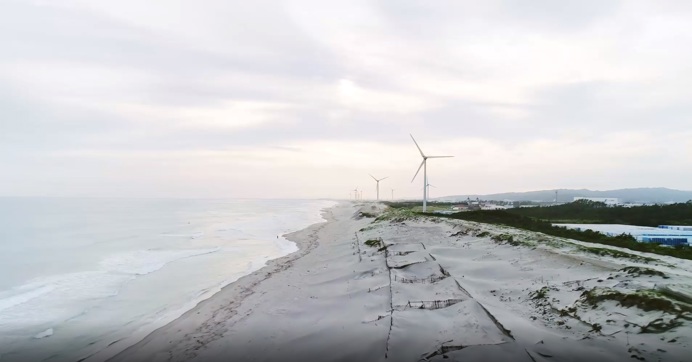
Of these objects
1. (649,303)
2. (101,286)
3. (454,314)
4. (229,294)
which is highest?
(649,303)

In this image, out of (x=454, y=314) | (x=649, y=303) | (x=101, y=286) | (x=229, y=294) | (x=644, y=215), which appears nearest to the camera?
(x=649, y=303)

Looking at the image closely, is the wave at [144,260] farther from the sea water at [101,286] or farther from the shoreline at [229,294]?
the shoreline at [229,294]

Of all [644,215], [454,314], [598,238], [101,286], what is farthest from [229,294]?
[644,215]

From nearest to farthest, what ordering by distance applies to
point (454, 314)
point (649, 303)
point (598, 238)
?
point (649, 303), point (454, 314), point (598, 238)

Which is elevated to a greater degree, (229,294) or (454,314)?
(454,314)

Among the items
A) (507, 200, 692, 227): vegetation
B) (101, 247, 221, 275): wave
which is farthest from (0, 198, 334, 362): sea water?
(507, 200, 692, 227): vegetation

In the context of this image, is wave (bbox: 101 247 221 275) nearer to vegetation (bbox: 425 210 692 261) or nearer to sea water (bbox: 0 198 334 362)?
sea water (bbox: 0 198 334 362)

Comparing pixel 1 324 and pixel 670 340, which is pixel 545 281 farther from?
pixel 1 324

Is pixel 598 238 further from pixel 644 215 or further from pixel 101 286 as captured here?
pixel 101 286
